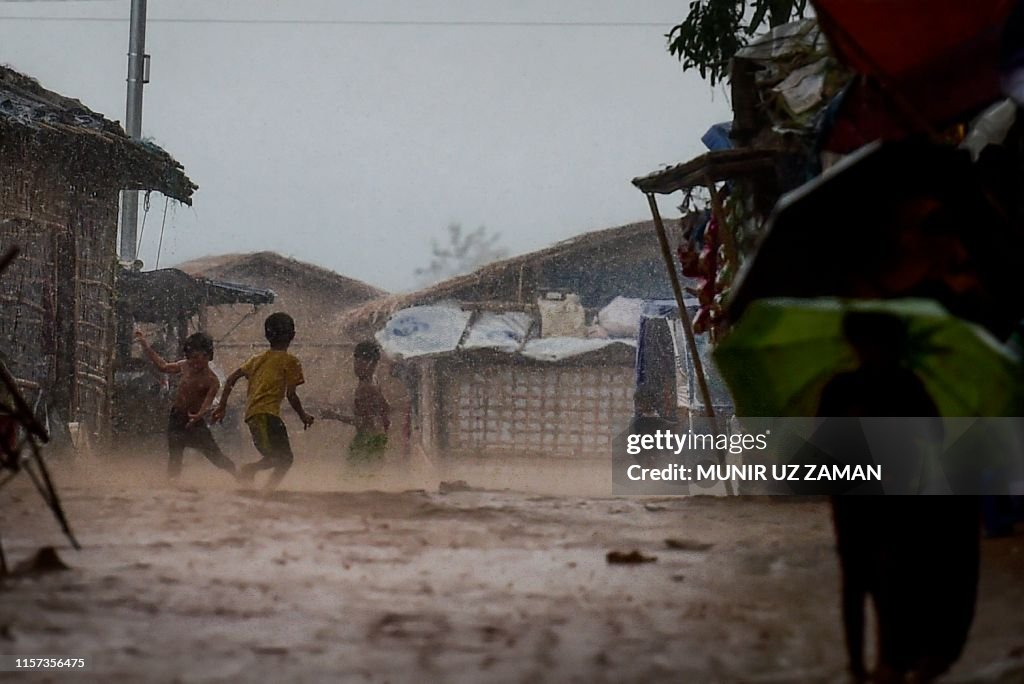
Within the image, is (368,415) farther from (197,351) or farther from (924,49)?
(924,49)

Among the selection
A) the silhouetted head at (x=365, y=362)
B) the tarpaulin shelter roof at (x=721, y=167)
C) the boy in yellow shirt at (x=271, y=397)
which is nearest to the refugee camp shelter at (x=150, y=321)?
the silhouetted head at (x=365, y=362)

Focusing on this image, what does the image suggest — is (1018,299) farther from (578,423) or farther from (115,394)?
(578,423)

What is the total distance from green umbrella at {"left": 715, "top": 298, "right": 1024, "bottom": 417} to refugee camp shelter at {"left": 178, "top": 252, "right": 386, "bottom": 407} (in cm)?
1778

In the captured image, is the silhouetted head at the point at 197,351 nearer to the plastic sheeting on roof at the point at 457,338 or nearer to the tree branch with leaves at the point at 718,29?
the tree branch with leaves at the point at 718,29

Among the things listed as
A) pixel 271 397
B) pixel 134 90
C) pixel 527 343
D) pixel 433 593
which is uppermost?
pixel 134 90

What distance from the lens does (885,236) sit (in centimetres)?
392

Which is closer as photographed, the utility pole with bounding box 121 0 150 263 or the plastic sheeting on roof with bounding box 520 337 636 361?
the plastic sheeting on roof with bounding box 520 337 636 361

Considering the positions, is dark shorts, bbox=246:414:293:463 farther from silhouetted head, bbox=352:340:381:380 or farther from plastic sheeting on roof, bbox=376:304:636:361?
plastic sheeting on roof, bbox=376:304:636:361

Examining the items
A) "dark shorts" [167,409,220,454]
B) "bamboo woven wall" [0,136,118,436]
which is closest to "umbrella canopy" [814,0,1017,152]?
"dark shorts" [167,409,220,454]

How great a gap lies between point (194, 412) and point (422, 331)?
9.32m

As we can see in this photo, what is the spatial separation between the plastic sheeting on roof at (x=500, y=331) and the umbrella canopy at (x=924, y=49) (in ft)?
44.3

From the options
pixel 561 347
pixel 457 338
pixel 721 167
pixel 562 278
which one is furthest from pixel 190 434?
pixel 562 278

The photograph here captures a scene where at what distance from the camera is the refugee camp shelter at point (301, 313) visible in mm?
22094

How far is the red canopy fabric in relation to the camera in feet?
17.5
